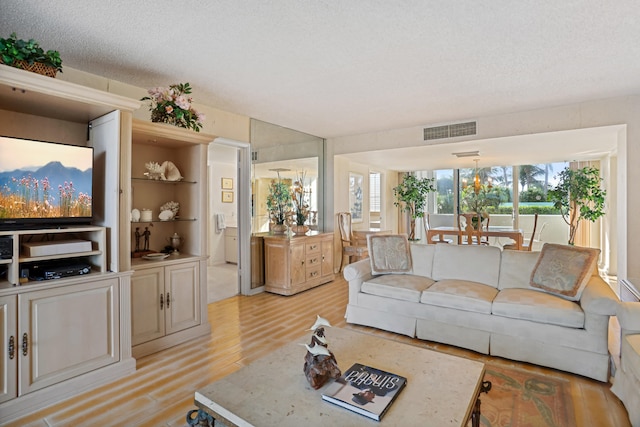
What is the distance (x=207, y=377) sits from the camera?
7.89ft

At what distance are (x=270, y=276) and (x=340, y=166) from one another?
2595mm


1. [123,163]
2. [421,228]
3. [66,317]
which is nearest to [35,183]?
[123,163]

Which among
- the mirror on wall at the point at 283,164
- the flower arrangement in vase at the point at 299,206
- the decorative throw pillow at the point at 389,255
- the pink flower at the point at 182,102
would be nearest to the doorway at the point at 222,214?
the mirror on wall at the point at 283,164

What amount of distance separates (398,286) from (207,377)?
6.10ft

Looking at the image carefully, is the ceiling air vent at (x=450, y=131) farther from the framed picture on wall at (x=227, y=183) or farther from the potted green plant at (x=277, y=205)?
the framed picture on wall at (x=227, y=183)

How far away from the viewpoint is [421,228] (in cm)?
960

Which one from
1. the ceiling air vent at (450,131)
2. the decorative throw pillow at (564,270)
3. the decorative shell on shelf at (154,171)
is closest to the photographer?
the decorative throw pillow at (564,270)

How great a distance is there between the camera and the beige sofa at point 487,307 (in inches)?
94.3

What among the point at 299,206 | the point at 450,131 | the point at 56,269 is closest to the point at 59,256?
the point at 56,269

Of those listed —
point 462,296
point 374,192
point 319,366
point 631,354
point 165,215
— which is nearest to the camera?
point 319,366

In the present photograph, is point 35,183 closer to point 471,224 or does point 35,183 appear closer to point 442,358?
point 442,358

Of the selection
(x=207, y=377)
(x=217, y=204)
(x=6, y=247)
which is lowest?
(x=207, y=377)

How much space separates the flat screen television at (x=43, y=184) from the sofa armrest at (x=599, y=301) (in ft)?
12.2

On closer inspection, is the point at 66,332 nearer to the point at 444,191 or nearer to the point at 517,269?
the point at 517,269
